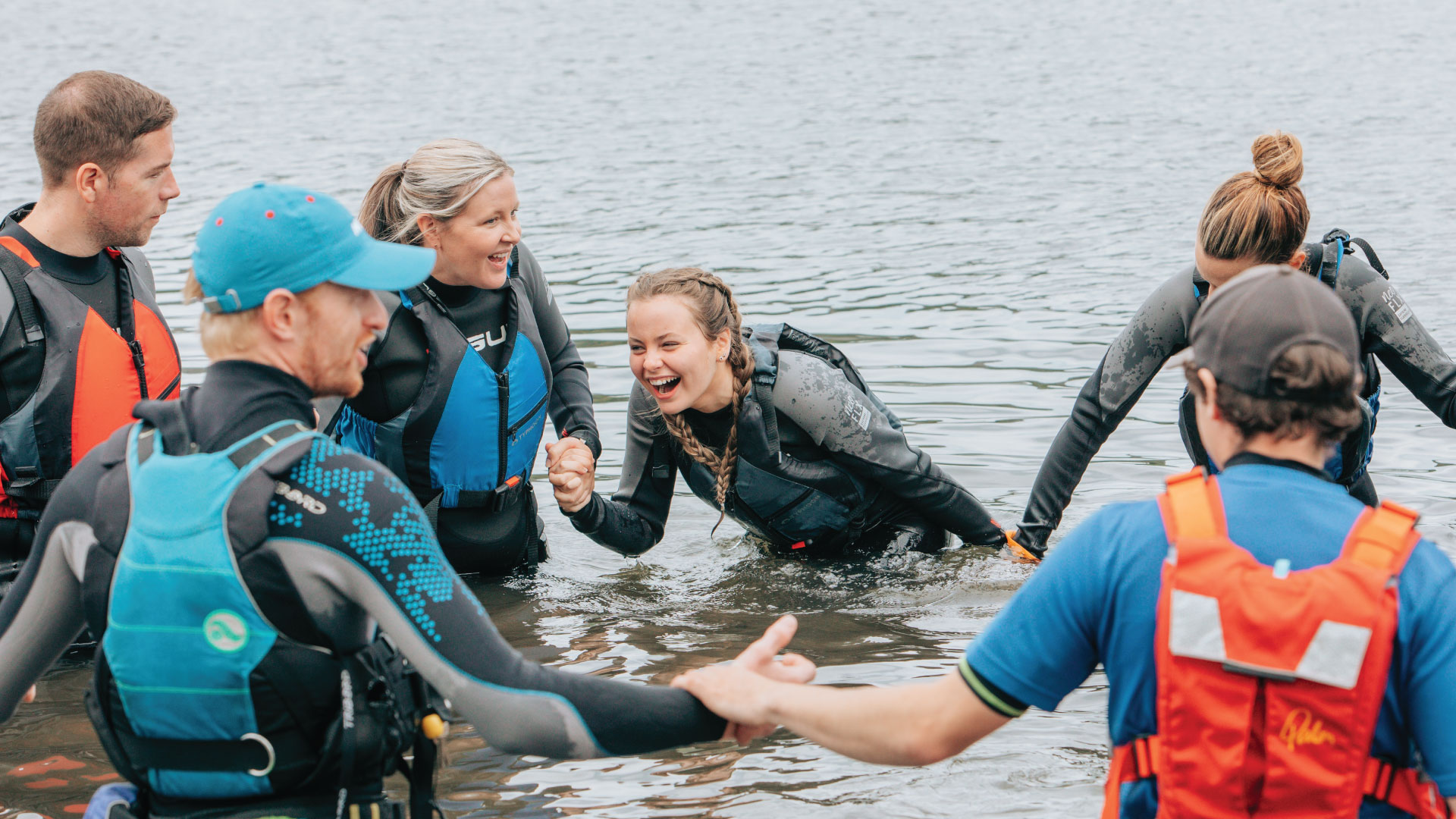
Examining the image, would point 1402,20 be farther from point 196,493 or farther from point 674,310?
point 196,493

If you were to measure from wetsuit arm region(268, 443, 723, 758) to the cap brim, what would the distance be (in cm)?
33

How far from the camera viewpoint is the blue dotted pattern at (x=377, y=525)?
264 centimetres

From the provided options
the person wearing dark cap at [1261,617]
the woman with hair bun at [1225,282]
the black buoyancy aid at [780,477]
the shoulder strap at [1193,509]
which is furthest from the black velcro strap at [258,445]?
the woman with hair bun at [1225,282]

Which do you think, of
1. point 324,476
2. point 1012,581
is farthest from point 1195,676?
point 1012,581

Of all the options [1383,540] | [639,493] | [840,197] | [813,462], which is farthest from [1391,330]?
[840,197]

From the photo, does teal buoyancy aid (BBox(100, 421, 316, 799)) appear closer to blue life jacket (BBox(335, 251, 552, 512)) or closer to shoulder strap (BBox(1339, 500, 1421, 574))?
shoulder strap (BBox(1339, 500, 1421, 574))

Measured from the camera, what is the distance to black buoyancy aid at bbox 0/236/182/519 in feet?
15.7

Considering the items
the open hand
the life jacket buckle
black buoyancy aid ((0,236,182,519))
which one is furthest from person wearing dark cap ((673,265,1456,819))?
black buoyancy aid ((0,236,182,519))

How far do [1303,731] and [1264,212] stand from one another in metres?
2.84

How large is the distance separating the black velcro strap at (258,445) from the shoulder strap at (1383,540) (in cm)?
193

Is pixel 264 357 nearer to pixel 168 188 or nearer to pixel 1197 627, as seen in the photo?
pixel 1197 627

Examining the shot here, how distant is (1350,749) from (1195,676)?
0.29 metres

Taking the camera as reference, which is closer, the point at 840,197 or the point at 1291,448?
the point at 1291,448

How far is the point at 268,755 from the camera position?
8.86 feet
